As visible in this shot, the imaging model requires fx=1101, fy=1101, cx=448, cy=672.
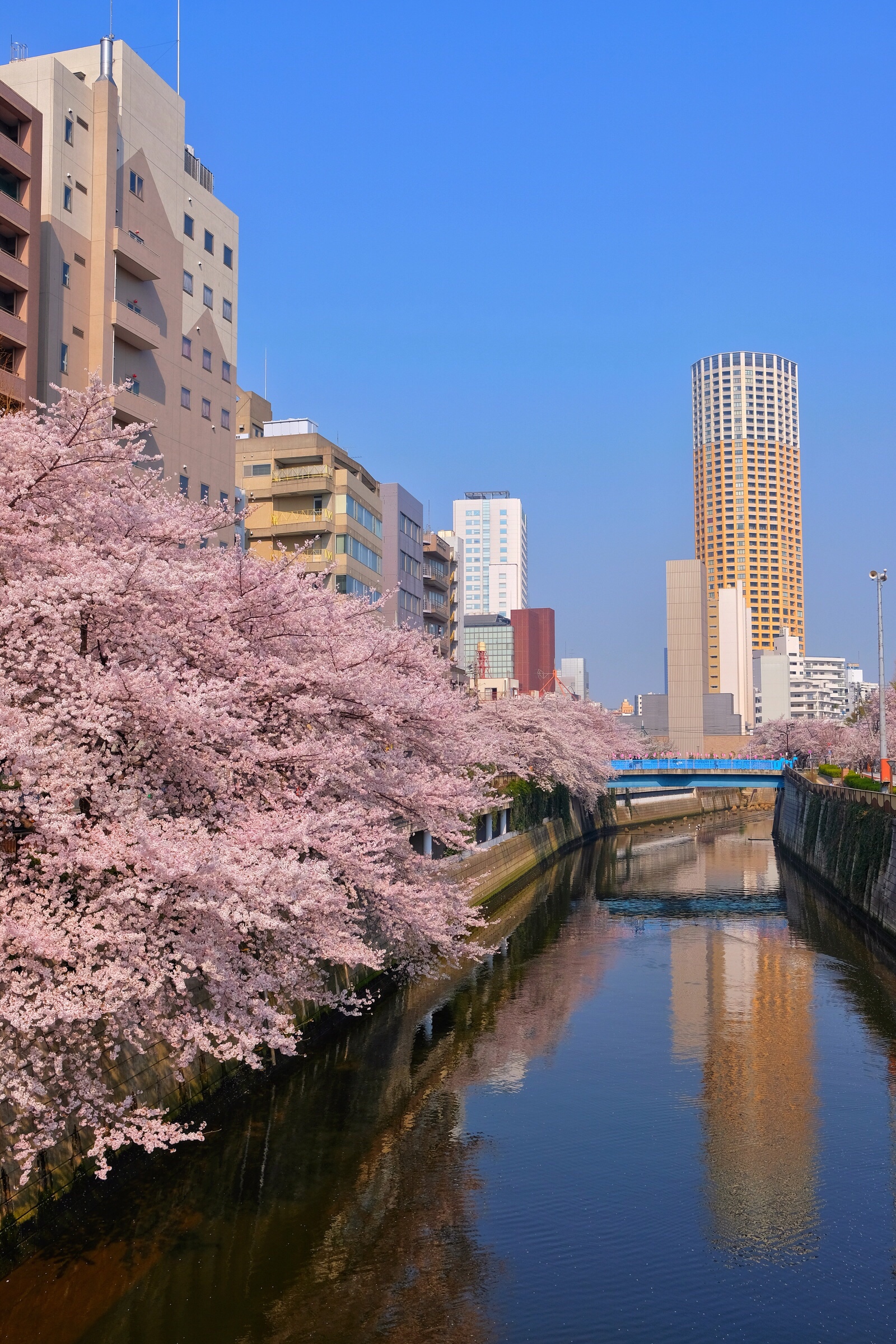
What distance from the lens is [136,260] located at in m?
44.5

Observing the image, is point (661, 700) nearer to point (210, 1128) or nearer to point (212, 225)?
point (212, 225)

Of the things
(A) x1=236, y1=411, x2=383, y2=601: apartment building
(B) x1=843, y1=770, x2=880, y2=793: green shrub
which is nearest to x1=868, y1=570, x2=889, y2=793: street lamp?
(B) x1=843, y1=770, x2=880, y2=793: green shrub

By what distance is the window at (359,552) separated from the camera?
6197cm

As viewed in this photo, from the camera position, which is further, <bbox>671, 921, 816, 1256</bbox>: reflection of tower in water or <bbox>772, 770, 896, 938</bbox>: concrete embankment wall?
<bbox>772, 770, 896, 938</bbox>: concrete embankment wall

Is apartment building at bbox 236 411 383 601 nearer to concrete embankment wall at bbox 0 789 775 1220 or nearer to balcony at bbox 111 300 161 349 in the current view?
balcony at bbox 111 300 161 349

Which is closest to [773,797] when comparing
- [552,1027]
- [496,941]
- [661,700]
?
[661,700]

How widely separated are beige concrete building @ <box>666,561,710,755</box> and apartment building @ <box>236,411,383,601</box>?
7680cm

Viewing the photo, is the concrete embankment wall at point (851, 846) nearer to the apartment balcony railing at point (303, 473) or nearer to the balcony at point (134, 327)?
the apartment balcony railing at point (303, 473)

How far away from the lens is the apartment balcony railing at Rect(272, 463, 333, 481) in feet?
206

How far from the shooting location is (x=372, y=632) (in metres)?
26.0


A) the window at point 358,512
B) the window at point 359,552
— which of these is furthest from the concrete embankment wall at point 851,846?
the window at point 358,512

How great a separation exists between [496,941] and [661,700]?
146252 mm

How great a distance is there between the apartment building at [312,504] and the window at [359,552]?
0.04 metres

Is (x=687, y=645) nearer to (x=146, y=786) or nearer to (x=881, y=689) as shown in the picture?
(x=881, y=689)
